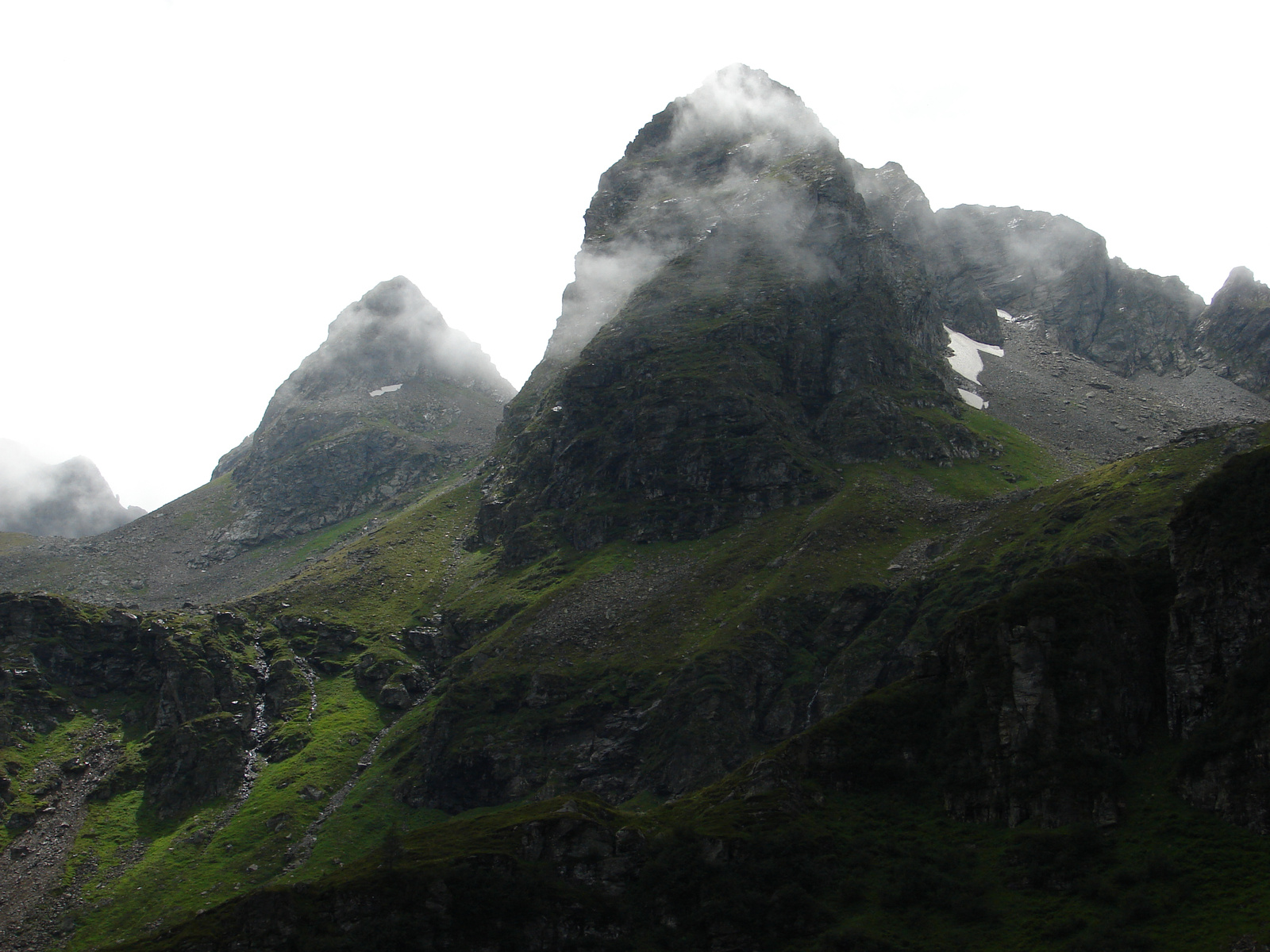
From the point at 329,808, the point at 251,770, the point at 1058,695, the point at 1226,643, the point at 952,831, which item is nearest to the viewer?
the point at 1226,643

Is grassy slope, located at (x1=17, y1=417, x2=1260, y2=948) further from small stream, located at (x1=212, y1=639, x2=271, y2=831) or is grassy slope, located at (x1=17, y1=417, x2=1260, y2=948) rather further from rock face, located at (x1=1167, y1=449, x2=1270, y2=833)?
rock face, located at (x1=1167, y1=449, x2=1270, y2=833)

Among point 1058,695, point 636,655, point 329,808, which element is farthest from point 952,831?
point 329,808

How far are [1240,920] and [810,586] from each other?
366ft

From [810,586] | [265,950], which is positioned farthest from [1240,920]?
[810,586]

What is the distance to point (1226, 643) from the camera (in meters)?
87.5

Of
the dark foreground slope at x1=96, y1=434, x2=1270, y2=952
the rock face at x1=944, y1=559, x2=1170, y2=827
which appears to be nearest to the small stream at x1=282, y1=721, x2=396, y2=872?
the dark foreground slope at x1=96, y1=434, x2=1270, y2=952

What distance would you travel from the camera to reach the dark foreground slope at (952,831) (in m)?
79.2

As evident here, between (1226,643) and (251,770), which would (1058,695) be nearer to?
(1226,643)

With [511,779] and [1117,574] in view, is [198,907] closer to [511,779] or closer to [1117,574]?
[511,779]

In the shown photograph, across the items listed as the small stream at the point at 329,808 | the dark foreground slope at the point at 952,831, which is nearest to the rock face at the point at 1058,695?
the dark foreground slope at the point at 952,831

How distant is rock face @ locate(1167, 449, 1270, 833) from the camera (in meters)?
78.9

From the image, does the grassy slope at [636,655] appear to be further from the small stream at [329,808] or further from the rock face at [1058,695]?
the rock face at [1058,695]

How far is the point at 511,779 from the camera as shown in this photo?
167m

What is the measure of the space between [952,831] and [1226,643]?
27923mm
